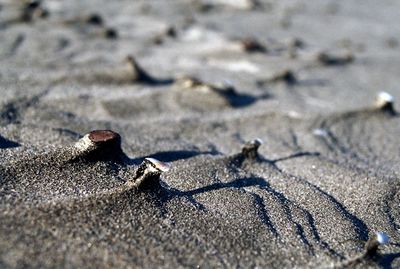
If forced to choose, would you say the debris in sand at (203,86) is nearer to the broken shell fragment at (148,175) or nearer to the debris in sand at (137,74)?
the debris in sand at (137,74)

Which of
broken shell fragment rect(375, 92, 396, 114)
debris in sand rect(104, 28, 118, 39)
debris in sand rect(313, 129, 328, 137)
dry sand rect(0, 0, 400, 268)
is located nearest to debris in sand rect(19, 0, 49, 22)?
dry sand rect(0, 0, 400, 268)

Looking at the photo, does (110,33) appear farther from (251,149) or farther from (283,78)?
(251,149)

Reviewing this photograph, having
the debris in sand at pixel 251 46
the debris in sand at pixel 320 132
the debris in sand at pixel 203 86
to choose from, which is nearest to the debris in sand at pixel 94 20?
the debris in sand at pixel 251 46

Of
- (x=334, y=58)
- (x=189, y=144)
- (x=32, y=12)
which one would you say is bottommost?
(x=334, y=58)

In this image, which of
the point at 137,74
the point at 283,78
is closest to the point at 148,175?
the point at 137,74

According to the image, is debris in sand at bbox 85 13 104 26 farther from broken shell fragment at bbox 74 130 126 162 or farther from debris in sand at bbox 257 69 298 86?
broken shell fragment at bbox 74 130 126 162
